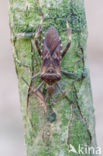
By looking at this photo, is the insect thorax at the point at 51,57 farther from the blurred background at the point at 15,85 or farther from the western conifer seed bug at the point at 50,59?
the blurred background at the point at 15,85

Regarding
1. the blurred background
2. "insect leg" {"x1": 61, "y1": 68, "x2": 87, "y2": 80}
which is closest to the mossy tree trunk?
"insect leg" {"x1": 61, "y1": 68, "x2": 87, "y2": 80}

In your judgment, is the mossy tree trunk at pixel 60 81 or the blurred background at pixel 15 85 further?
the blurred background at pixel 15 85

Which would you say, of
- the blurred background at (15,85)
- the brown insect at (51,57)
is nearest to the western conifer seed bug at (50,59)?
the brown insect at (51,57)

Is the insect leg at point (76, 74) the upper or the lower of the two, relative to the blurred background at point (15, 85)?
upper

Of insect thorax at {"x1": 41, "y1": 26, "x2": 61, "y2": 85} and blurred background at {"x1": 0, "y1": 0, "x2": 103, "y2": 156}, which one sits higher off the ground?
insect thorax at {"x1": 41, "y1": 26, "x2": 61, "y2": 85}

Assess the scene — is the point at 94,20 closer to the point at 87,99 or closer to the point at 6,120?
the point at 6,120

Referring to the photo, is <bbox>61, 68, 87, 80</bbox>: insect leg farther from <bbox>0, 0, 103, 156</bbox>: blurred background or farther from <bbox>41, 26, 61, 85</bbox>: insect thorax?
<bbox>0, 0, 103, 156</bbox>: blurred background
